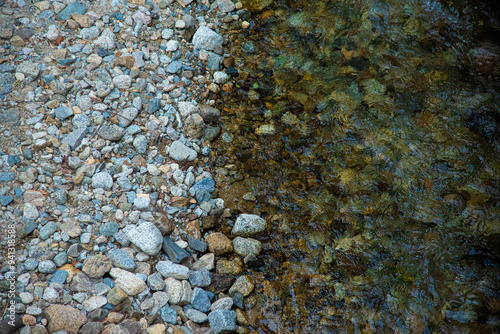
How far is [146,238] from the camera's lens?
2.18m

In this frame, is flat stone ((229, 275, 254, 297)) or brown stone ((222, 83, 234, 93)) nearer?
flat stone ((229, 275, 254, 297))

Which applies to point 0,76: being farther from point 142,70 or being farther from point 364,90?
point 364,90

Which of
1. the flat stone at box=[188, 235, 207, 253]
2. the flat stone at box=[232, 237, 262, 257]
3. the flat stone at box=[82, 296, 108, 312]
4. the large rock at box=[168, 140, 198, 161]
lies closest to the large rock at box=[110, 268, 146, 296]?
the flat stone at box=[82, 296, 108, 312]

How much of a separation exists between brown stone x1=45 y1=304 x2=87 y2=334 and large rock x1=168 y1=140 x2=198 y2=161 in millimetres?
1207

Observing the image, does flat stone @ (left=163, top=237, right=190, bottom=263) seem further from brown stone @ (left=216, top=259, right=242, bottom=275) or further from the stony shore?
brown stone @ (left=216, top=259, right=242, bottom=275)

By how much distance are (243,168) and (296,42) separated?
136 cm

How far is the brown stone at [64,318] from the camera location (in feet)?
5.86

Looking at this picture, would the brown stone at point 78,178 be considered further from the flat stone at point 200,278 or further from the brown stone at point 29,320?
the flat stone at point 200,278

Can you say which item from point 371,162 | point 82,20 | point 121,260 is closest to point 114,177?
point 121,260

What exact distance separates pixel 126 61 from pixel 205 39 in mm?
768

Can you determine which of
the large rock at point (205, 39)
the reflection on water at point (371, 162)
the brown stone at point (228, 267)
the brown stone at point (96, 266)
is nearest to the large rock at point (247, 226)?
the reflection on water at point (371, 162)

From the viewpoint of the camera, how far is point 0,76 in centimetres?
244

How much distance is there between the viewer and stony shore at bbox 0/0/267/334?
77.2 inches

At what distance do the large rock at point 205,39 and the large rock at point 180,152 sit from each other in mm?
1033
